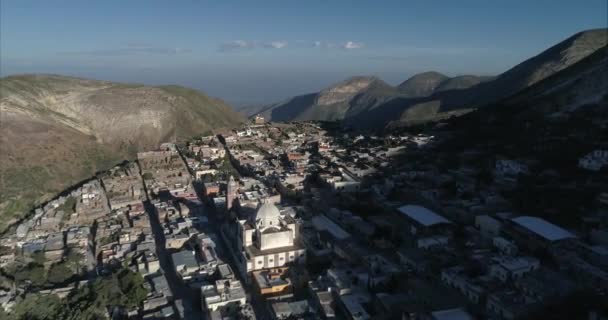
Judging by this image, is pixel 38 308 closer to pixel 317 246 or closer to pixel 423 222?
pixel 317 246

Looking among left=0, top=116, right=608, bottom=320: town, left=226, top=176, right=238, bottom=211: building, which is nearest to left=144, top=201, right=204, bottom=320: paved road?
left=0, top=116, right=608, bottom=320: town

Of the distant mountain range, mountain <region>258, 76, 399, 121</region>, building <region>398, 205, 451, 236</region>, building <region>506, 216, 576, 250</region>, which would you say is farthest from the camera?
mountain <region>258, 76, 399, 121</region>

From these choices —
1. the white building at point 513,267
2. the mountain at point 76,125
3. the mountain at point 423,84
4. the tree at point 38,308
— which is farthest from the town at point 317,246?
the mountain at point 423,84

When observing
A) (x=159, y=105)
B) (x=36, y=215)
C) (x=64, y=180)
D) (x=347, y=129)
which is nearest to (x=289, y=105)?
(x=159, y=105)

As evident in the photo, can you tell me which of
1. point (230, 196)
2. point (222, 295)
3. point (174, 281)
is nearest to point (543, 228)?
point (222, 295)

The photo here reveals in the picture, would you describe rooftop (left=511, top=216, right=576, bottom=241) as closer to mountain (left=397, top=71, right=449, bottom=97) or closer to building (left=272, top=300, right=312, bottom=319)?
building (left=272, top=300, right=312, bottom=319)

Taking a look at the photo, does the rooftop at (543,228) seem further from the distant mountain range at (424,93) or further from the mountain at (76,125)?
the distant mountain range at (424,93)

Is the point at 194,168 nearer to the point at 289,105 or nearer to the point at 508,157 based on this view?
the point at 508,157
